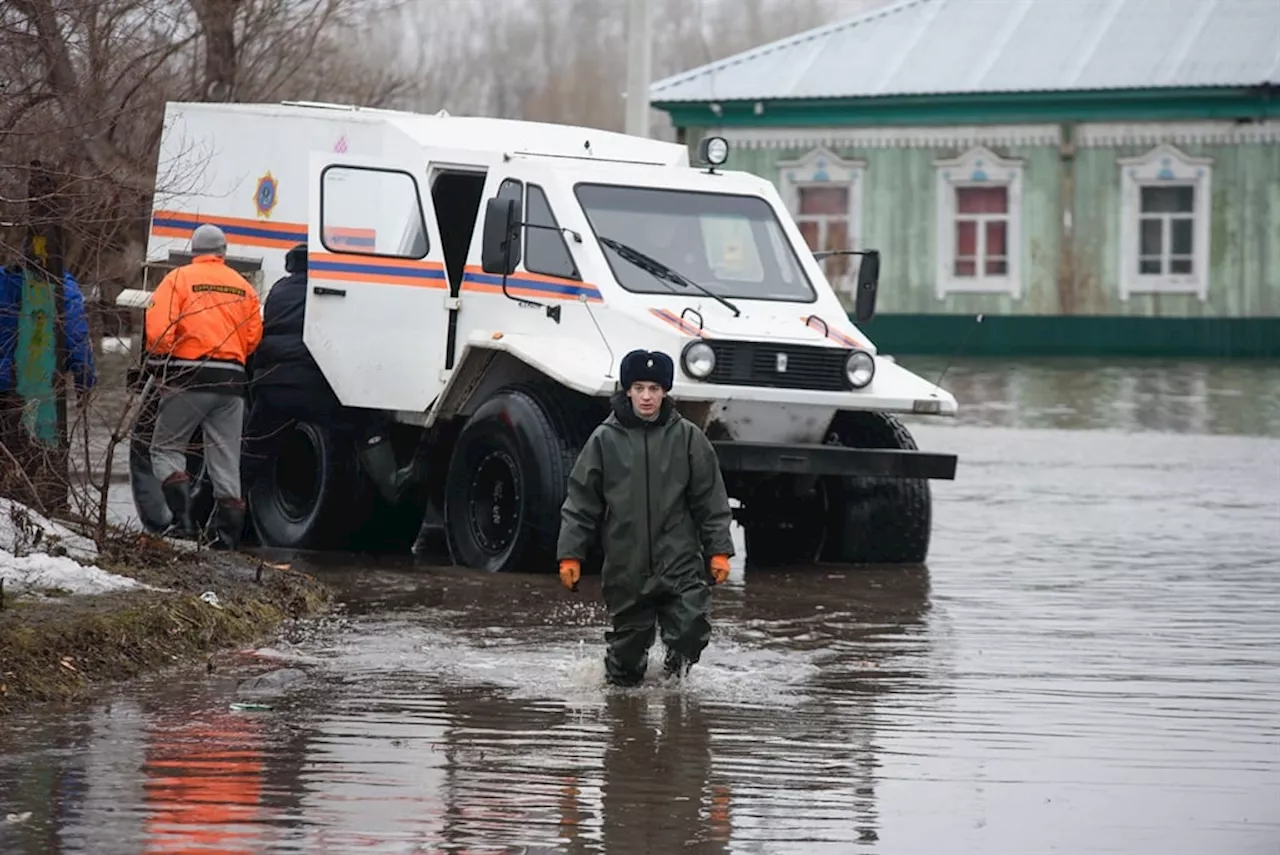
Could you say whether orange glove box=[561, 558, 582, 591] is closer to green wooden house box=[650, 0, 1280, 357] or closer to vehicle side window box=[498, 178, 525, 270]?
vehicle side window box=[498, 178, 525, 270]

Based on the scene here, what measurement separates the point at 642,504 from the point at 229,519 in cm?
424

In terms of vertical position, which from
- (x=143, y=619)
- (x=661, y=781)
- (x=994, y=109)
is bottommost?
(x=661, y=781)

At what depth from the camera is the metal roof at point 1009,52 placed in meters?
35.9

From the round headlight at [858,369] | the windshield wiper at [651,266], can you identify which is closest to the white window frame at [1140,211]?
the round headlight at [858,369]

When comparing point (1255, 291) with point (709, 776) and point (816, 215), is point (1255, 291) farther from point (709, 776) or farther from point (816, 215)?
point (709, 776)

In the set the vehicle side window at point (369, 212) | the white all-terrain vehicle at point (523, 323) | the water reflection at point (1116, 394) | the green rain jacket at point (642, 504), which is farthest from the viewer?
the water reflection at point (1116, 394)

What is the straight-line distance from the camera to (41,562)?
412 inches

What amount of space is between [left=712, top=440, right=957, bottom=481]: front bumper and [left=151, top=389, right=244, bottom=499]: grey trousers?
2.52 metres

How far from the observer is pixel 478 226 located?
13961 millimetres

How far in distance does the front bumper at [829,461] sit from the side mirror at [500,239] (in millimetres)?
1591

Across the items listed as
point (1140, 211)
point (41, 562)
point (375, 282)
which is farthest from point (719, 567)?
point (1140, 211)

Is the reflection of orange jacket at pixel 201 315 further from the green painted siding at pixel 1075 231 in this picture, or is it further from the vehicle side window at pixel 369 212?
the green painted siding at pixel 1075 231

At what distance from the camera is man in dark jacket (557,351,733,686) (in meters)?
9.56

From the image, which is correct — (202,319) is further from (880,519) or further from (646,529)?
(646,529)
